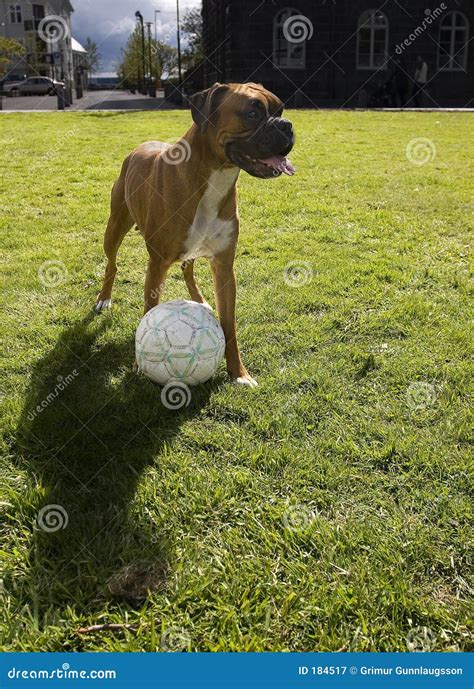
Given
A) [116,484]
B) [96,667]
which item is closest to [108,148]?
[116,484]

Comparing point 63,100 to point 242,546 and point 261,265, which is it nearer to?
point 261,265

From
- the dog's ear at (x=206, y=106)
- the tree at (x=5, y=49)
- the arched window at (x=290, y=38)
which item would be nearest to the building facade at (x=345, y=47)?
the arched window at (x=290, y=38)

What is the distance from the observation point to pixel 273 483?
9.50ft

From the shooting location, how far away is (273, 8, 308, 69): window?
1081 inches

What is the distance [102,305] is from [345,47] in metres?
28.7

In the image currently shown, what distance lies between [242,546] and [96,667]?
0.78 meters

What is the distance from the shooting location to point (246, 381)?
379 cm

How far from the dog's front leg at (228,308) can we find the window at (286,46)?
27962mm

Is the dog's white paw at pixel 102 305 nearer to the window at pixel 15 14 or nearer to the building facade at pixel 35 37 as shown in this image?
the building facade at pixel 35 37

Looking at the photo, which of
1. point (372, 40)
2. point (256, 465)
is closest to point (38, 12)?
point (372, 40)

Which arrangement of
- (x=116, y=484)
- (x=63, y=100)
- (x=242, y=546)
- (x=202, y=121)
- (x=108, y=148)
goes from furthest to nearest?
(x=63, y=100)
(x=108, y=148)
(x=202, y=121)
(x=116, y=484)
(x=242, y=546)

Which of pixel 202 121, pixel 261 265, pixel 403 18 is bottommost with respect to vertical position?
pixel 261 265

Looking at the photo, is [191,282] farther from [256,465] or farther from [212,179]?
[256,465]

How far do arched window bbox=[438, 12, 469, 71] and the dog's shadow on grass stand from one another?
104 ft
